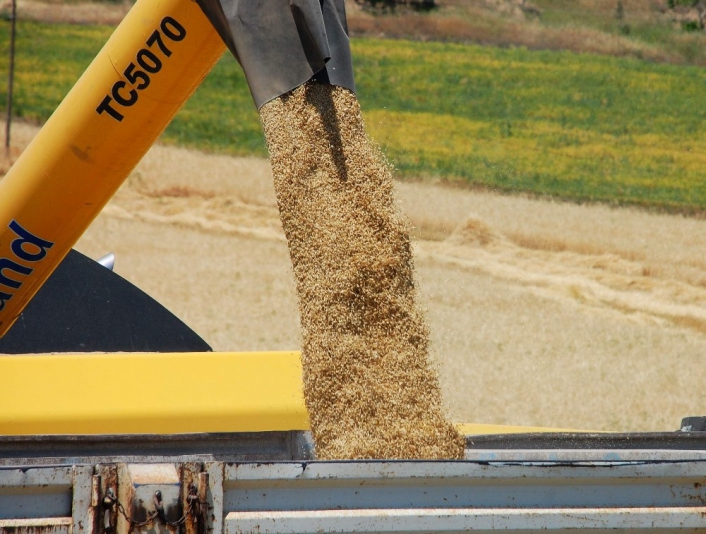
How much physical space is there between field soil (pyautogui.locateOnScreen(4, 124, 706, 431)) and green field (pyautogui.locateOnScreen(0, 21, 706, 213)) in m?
0.57

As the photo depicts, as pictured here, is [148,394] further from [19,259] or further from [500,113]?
[500,113]

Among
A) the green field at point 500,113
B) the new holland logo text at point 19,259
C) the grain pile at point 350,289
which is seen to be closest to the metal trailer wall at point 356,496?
the grain pile at point 350,289

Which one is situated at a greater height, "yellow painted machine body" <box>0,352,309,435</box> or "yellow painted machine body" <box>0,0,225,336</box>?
"yellow painted machine body" <box>0,0,225,336</box>

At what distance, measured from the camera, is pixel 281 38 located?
2.80 metres

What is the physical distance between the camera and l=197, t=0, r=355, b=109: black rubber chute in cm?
272

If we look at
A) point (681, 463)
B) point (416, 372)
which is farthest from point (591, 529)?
point (416, 372)

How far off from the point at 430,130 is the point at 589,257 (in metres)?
4.02

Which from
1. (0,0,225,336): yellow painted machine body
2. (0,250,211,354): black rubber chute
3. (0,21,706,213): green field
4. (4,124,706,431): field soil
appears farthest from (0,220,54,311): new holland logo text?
(0,21,706,213): green field

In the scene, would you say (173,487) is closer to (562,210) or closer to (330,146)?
(330,146)

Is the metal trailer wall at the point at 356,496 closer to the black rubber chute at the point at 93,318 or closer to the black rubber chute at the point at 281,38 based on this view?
the black rubber chute at the point at 281,38

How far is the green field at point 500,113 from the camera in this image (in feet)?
41.6

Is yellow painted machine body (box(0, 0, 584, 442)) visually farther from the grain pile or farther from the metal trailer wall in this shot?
the metal trailer wall

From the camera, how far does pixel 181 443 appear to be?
10.6ft

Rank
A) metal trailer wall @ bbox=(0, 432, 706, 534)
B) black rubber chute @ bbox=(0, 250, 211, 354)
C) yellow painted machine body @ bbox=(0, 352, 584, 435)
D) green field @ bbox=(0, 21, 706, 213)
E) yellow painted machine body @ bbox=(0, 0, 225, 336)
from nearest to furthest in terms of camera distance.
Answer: metal trailer wall @ bbox=(0, 432, 706, 534) → yellow painted machine body @ bbox=(0, 0, 225, 336) → yellow painted machine body @ bbox=(0, 352, 584, 435) → black rubber chute @ bbox=(0, 250, 211, 354) → green field @ bbox=(0, 21, 706, 213)
